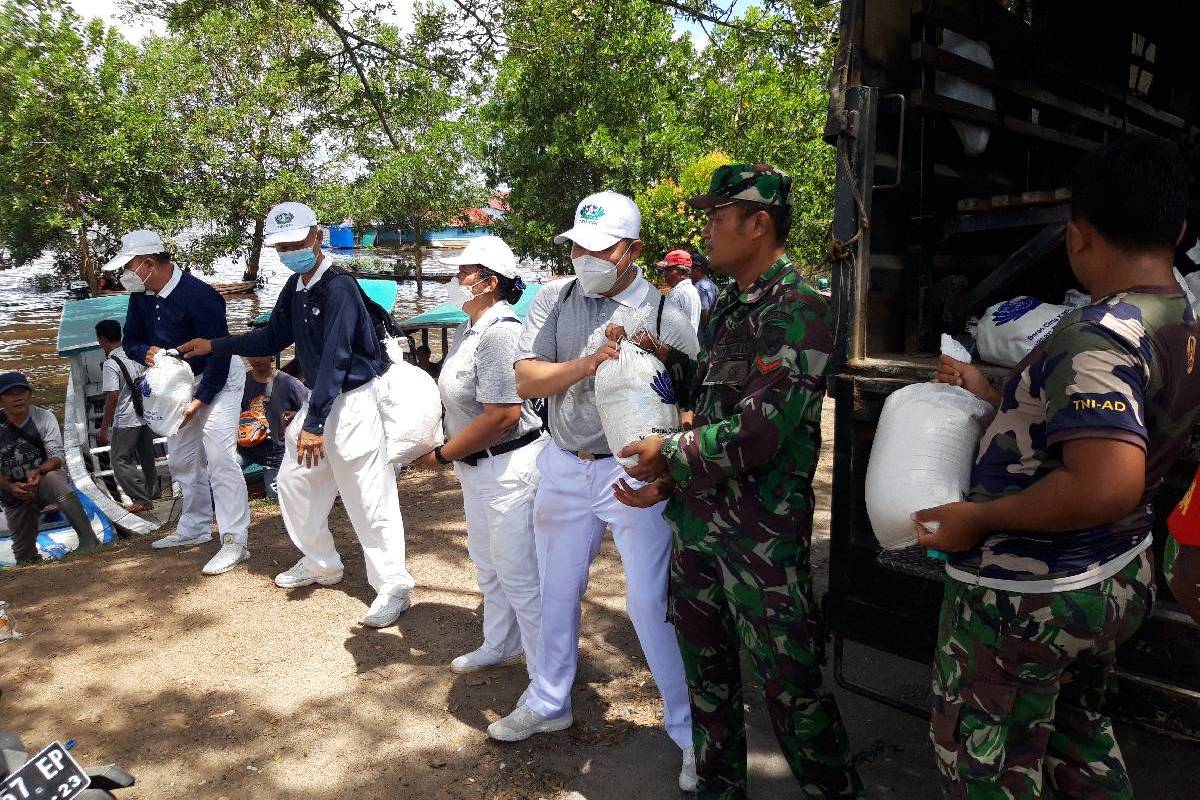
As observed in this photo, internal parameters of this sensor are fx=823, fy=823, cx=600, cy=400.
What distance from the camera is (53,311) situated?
1200 inches

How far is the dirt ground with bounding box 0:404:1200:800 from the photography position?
2867 mm

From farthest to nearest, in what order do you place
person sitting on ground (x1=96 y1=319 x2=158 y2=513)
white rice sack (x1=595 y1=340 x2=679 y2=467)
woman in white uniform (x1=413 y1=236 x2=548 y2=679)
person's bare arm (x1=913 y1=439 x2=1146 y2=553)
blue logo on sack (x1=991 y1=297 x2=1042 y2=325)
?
person sitting on ground (x1=96 y1=319 x2=158 y2=513), woman in white uniform (x1=413 y1=236 x2=548 y2=679), blue logo on sack (x1=991 y1=297 x2=1042 y2=325), white rice sack (x1=595 y1=340 x2=679 y2=467), person's bare arm (x1=913 y1=439 x2=1146 y2=553)

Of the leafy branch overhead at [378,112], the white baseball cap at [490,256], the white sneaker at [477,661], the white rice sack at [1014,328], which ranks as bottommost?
the white sneaker at [477,661]

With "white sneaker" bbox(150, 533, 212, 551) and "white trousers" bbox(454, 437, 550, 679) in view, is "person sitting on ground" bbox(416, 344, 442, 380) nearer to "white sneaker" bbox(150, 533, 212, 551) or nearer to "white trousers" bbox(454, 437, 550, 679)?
"white sneaker" bbox(150, 533, 212, 551)

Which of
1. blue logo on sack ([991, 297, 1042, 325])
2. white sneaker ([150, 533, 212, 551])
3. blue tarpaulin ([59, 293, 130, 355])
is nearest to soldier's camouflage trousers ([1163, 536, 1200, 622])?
blue logo on sack ([991, 297, 1042, 325])

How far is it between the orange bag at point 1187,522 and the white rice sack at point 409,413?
2734mm

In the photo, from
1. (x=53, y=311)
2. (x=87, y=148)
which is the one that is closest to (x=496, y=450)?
(x=87, y=148)

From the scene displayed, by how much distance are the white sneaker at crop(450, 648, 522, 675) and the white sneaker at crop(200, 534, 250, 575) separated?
74.8 inches

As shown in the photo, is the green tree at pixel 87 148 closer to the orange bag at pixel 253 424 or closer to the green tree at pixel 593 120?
the green tree at pixel 593 120

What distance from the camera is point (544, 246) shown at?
1507 cm

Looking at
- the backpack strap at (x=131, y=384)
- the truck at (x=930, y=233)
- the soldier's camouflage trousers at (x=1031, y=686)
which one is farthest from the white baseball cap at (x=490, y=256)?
the backpack strap at (x=131, y=384)

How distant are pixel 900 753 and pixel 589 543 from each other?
1.35m

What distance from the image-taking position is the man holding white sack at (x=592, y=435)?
267 cm

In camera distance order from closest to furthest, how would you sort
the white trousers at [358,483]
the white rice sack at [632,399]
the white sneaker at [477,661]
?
the white rice sack at [632,399]
the white sneaker at [477,661]
the white trousers at [358,483]
